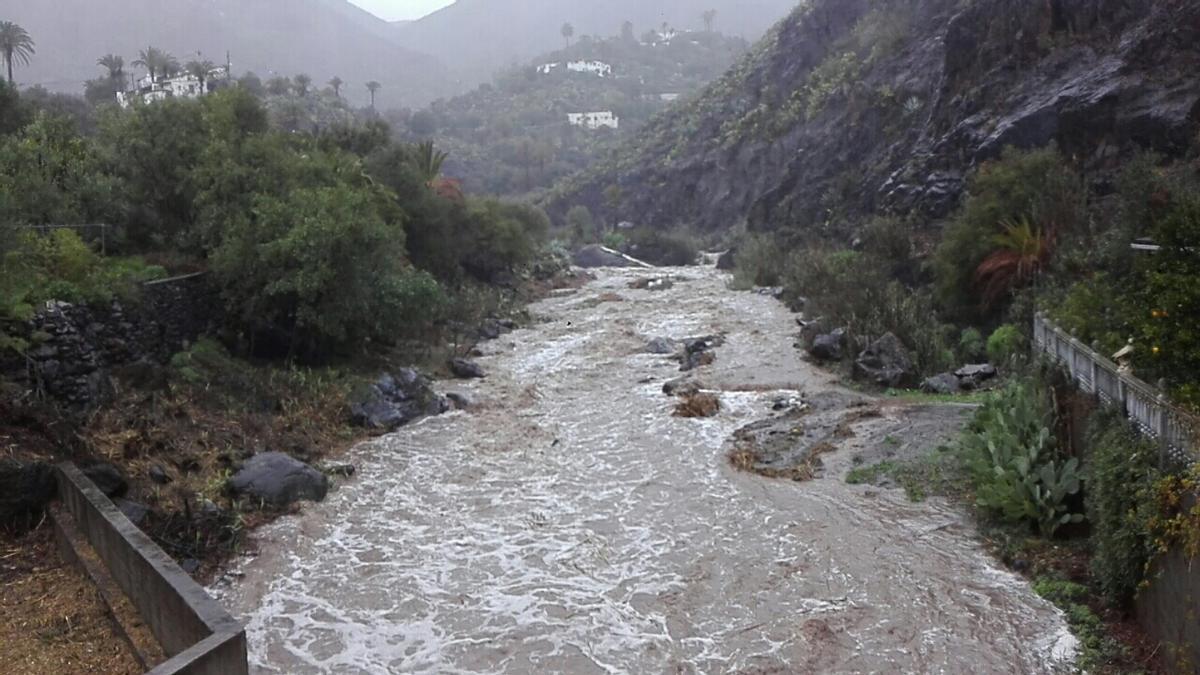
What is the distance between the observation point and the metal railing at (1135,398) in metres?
7.80

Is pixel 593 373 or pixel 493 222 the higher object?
pixel 493 222

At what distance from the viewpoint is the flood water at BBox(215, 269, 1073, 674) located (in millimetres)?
9642

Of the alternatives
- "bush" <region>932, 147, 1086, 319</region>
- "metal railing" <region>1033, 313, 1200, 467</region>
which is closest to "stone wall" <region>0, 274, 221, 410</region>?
"metal railing" <region>1033, 313, 1200, 467</region>

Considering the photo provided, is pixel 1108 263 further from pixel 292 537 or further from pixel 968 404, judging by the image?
pixel 292 537

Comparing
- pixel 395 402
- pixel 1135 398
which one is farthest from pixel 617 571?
pixel 395 402

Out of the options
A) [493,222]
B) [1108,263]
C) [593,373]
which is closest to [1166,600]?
[1108,263]

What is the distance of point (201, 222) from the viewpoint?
2039 cm

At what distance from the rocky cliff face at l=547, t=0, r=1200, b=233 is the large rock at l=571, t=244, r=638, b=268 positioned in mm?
8993

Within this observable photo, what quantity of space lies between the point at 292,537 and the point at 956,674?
9.08 m

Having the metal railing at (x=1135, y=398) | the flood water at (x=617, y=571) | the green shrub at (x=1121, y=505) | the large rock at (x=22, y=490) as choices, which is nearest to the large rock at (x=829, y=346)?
the flood water at (x=617, y=571)

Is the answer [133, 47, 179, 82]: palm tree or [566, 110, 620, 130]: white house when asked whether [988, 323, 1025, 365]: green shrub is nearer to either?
[133, 47, 179, 82]: palm tree

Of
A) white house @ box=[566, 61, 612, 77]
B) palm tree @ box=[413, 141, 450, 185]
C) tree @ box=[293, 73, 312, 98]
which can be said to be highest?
white house @ box=[566, 61, 612, 77]

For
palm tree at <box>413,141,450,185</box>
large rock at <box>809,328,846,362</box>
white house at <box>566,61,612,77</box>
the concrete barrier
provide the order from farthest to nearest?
white house at <box>566,61,612,77</box>
palm tree at <box>413,141,450,185</box>
large rock at <box>809,328,846,362</box>
the concrete barrier

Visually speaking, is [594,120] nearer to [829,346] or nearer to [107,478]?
[829,346]
